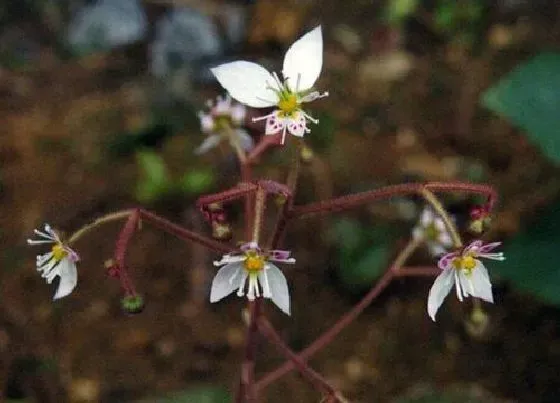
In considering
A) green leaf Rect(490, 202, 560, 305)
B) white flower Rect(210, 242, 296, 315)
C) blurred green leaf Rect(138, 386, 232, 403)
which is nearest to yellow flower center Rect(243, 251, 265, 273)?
white flower Rect(210, 242, 296, 315)

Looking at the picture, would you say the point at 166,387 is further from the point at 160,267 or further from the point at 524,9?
the point at 524,9

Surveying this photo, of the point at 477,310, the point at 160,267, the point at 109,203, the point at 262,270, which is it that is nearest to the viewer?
the point at 262,270

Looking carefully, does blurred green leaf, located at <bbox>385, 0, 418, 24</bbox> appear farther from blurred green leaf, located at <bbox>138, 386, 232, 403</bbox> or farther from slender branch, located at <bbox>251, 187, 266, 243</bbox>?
slender branch, located at <bbox>251, 187, 266, 243</bbox>

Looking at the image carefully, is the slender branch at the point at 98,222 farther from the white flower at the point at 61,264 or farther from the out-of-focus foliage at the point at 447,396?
the out-of-focus foliage at the point at 447,396

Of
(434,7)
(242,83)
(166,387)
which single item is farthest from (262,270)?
(434,7)

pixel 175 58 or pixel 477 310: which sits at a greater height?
pixel 175 58

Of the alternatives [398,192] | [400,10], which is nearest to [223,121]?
[398,192]

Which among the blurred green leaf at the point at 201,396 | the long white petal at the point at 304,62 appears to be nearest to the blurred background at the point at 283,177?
the blurred green leaf at the point at 201,396
